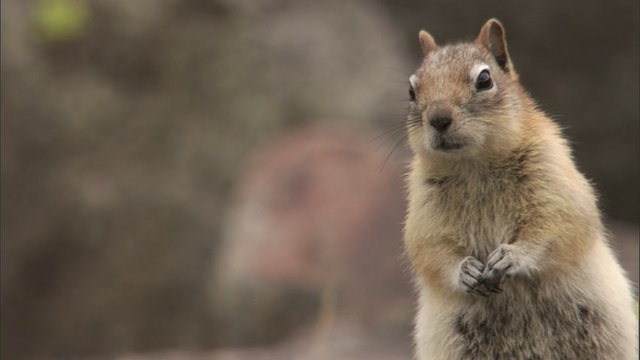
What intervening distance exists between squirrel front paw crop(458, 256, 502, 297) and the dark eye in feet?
2.19

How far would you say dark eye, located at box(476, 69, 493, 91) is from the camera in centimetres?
429

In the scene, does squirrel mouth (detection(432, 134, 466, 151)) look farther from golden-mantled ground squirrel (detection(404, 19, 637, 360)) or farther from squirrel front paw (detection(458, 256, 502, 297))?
squirrel front paw (detection(458, 256, 502, 297))

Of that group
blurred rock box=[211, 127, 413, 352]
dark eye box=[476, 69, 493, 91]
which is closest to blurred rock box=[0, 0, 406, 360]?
blurred rock box=[211, 127, 413, 352]

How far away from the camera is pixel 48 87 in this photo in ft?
37.3

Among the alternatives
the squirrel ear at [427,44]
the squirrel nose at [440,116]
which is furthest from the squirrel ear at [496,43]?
the squirrel nose at [440,116]

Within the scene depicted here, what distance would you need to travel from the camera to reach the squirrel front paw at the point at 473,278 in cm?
411

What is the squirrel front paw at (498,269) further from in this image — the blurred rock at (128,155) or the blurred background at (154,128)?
the blurred rock at (128,155)

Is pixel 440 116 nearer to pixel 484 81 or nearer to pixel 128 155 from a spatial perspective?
pixel 484 81

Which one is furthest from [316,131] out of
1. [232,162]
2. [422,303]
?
[422,303]

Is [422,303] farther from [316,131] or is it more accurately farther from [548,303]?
[316,131]

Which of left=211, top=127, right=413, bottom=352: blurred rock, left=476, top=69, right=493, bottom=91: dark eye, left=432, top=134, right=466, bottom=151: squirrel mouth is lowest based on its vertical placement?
left=211, top=127, right=413, bottom=352: blurred rock

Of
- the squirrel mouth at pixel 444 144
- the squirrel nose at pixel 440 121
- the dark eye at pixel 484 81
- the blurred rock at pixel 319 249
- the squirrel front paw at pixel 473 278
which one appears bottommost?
the blurred rock at pixel 319 249

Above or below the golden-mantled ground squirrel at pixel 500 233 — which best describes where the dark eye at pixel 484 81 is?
above

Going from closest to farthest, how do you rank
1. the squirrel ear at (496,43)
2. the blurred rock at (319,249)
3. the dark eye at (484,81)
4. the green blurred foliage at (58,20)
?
the dark eye at (484,81)
the squirrel ear at (496,43)
the blurred rock at (319,249)
the green blurred foliage at (58,20)
